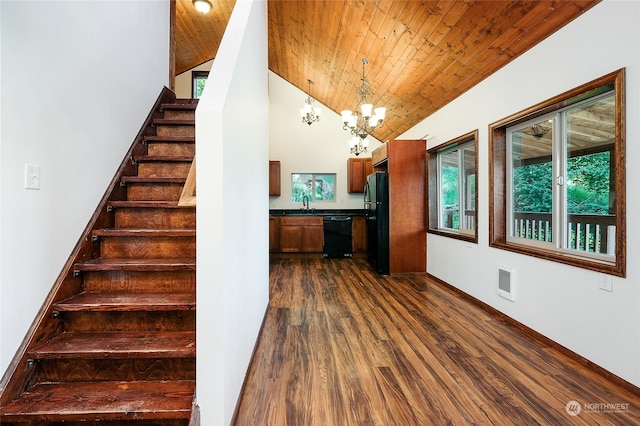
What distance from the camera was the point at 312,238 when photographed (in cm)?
590

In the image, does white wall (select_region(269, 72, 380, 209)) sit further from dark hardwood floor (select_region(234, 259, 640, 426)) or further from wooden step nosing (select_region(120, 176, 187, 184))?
wooden step nosing (select_region(120, 176, 187, 184))

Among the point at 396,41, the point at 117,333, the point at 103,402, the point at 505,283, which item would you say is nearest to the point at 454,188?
the point at 505,283

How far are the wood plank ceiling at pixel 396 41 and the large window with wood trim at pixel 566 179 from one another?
597mm

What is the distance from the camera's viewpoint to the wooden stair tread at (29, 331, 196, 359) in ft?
4.75

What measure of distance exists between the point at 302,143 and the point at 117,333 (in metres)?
5.37

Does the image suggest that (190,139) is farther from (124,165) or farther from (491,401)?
(491,401)

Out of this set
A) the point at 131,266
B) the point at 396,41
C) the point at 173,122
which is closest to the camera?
the point at 131,266

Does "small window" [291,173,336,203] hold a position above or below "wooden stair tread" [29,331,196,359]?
above

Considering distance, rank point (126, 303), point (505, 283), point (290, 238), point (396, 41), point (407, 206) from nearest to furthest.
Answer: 1. point (126, 303)
2. point (505, 283)
3. point (396, 41)
4. point (407, 206)
5. point (290, 238)

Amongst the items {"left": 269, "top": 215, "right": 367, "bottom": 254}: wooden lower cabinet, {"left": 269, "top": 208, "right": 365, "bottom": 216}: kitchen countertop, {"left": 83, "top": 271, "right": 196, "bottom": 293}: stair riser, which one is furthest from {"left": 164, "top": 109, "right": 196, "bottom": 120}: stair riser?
{"left": 269, "top": 208, "right": 365, "bottom": 216}: kitchen countertop

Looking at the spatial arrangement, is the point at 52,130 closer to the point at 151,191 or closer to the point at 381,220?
the point at 151,191

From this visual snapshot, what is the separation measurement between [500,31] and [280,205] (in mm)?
4902

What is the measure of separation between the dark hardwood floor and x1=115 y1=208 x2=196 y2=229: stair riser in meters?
1.10

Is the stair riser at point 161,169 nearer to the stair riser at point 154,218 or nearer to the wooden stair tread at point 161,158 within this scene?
the wooden stair tread at point 161,158
